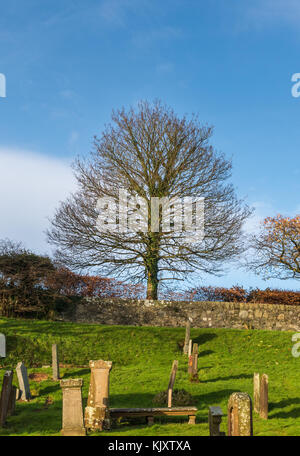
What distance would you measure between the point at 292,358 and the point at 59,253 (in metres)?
Result: 16.0

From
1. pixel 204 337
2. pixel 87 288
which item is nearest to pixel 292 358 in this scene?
pixel 204 337

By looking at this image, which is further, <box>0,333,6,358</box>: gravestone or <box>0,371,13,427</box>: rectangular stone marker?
<box>0,333,6,358</box>: gravestone

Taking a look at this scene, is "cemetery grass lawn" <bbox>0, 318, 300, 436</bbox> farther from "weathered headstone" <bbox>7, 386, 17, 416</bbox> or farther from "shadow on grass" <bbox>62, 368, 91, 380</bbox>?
"weathered headstone" <bbox>7, 386, 17, 416</bbox>

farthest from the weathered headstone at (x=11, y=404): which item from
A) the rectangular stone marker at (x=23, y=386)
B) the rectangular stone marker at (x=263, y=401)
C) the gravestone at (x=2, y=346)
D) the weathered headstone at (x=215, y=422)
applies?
the gravestone at (x=2, y=346)

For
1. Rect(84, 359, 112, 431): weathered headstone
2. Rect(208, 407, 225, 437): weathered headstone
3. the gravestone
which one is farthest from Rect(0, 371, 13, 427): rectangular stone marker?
the gravestone

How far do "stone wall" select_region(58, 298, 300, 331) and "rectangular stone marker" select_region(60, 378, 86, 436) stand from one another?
17.5 m

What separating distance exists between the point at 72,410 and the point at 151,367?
9.48 meters

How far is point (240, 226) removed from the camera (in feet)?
99.1

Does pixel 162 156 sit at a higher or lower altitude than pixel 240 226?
higher

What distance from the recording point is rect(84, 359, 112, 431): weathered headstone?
37.8ft

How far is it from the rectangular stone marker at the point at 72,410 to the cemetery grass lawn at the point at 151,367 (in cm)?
50

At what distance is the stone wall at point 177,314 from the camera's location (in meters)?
28.3

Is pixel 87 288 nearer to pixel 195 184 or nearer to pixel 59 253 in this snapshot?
pixel 59 253
